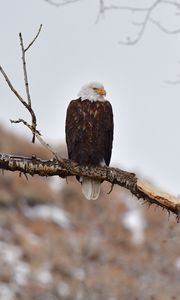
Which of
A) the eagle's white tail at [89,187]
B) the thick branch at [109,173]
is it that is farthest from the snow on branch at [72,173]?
the eagle's white tail at [89,187]

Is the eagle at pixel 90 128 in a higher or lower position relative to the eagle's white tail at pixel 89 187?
higher

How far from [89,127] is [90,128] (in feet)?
0.04

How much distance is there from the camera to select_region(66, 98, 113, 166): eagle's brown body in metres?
6.43

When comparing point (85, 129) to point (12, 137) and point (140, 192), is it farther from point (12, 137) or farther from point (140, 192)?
point (12, 137)

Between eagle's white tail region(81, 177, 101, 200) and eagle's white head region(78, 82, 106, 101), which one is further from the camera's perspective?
eagle's white head region(78, 82, 106, 101)

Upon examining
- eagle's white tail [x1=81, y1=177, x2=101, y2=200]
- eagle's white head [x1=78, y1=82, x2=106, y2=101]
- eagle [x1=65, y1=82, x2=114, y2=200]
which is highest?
eagle's white head [x1=78, y1=82, x2=106, y2=101]

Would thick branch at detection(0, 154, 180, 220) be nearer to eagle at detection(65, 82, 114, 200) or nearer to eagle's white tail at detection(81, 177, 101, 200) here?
eagle's white tail at detection(81, 177, 101, 200)

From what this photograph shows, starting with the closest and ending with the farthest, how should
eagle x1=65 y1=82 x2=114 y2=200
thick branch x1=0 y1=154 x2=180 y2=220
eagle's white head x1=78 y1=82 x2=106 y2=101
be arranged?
thick branch x1=0 y1=154 x2=180 y2=220
eagle x1=65 y1=82 x2=114 y2=200
eagle's white head x1=78 y1=82 x2=106 y2=101

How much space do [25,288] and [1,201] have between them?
8667 mm

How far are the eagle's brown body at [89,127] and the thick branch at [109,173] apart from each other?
925 millimetres

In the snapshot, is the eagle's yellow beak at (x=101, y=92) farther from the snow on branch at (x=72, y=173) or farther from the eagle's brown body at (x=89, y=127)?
the snow on branch at (x=72, y=173)

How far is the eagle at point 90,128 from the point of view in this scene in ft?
21.0

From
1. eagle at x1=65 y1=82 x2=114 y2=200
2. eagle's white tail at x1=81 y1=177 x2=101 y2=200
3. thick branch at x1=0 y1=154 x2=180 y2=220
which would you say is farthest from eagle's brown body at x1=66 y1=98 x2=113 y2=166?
thick branch at x1=0 y1=154 x2=180 y2=220

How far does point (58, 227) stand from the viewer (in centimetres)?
2080
